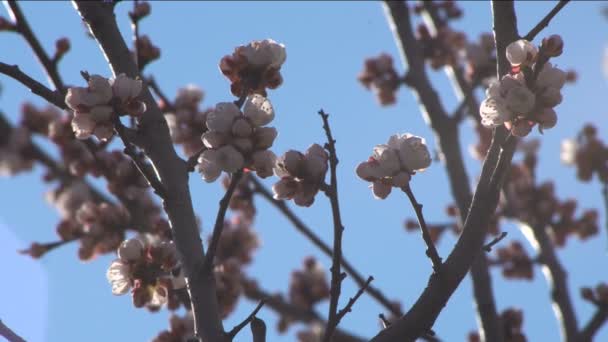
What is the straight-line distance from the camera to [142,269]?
279 cm

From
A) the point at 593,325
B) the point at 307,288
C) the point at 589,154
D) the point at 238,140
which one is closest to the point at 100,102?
the point at 238,140

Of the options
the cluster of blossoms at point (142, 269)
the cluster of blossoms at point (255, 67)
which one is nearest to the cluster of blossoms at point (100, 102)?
the cluster of blossoms at point (255, 67)

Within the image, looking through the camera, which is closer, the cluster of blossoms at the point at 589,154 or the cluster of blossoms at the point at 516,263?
the cluster of blossoms at the point at 589,154

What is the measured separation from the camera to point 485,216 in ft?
7.30

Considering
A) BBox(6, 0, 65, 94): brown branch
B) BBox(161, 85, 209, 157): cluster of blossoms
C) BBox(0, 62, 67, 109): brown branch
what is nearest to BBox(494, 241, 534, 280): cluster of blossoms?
BBox(161, 85, 209, 157): cluster of blossoms

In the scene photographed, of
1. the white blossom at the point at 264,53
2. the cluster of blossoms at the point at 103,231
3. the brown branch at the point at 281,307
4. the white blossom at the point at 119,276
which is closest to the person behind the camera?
the white blossom at the point at 264,53

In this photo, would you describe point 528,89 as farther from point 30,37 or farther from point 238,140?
point 30,37

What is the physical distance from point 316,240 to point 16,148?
11.8 feet

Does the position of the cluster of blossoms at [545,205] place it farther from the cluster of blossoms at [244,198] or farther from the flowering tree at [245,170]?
the cluster of blossoms at [244,198]

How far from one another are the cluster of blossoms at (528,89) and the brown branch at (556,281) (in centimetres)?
249

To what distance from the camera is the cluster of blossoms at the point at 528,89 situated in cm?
226

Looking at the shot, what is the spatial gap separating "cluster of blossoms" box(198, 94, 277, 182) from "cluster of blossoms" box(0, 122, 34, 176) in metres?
4.65

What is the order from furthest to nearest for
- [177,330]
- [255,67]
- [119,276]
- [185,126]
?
[185,126], [177,330], [119,276], [255,67]

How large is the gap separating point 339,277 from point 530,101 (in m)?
0.85
